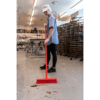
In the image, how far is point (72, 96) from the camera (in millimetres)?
1396

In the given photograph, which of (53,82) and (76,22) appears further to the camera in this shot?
(76,22)

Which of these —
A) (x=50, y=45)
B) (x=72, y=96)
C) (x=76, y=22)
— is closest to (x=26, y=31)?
(x=76, y=22)

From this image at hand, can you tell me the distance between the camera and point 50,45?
2412mm

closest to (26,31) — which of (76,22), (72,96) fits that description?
(76,22)
